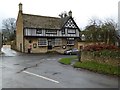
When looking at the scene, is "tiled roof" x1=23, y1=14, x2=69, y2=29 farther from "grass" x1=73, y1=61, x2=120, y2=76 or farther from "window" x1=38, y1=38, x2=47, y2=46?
"grass" x1=73, y1=61, x2=120, y2=76

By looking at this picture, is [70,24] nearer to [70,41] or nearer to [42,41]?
[70,41]

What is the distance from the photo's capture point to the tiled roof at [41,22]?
4881cm

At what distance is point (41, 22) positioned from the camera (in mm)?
51281

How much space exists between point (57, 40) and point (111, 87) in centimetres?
4082

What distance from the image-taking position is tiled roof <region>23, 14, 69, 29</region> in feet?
160

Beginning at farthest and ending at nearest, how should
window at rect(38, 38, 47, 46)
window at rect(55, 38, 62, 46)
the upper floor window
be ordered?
the upper floor window, window at rect(55, 38, 62, 46), window at rect(38, 38, 47, 46)

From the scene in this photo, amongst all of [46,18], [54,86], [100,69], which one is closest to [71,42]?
[46,18]

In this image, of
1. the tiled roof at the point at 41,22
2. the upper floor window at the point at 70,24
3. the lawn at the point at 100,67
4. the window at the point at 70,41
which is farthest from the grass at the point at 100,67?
the upper floor window at the point at 70,24

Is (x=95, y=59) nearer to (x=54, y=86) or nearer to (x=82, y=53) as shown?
(x=82, y=53)

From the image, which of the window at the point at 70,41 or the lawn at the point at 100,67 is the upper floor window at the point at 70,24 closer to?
the window at the point at 70,41

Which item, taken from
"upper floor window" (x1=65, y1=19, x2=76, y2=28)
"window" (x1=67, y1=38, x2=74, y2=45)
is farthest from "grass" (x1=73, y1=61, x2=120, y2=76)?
"upper floor window" (x1=65, y1=19, x2=76, y2=28)

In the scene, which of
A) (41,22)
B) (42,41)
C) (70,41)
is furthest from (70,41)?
(41,22)

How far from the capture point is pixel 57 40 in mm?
52688

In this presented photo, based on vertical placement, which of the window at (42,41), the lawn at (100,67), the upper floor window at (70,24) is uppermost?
the upper floor window at (70,24)
